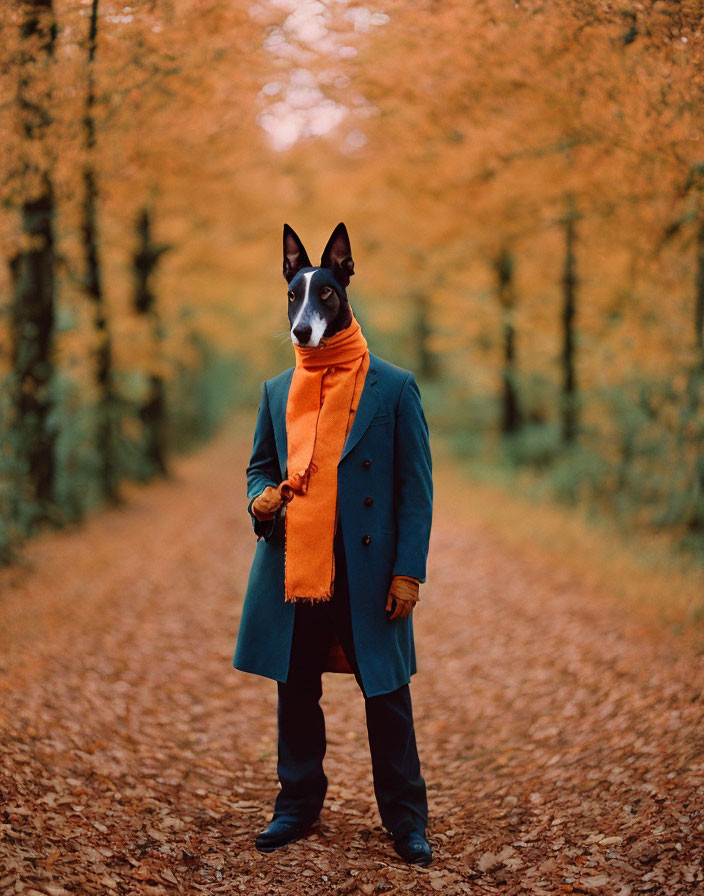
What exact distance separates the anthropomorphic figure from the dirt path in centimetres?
37

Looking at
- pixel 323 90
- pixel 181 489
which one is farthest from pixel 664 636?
pixel 181 489

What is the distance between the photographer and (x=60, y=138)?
5348 mm

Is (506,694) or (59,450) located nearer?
(506,694)

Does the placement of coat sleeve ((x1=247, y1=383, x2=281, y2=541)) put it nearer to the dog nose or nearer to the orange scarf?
the orange scarf

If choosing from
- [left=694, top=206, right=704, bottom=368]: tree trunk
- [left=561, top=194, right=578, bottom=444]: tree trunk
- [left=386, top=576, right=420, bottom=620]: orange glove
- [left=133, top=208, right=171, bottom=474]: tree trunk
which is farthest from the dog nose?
[left=133, top=208, right=171, bottom=474]: tree trunk

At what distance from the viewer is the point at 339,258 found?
2.96 m

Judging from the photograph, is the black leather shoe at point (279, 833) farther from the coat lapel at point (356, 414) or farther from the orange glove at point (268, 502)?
the coat lapel at point (356, 414)

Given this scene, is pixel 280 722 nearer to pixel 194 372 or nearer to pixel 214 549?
pixel 214 549

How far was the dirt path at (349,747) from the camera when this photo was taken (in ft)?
9.62

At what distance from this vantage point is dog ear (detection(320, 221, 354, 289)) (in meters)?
2.93

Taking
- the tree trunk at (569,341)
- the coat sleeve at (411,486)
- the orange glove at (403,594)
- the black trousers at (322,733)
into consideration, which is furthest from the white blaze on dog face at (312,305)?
the tree trunk at (569,341)

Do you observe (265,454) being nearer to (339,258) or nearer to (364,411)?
(364,411)

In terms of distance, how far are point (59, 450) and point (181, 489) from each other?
4.23 meters

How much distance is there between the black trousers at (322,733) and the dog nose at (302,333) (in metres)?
0.79
